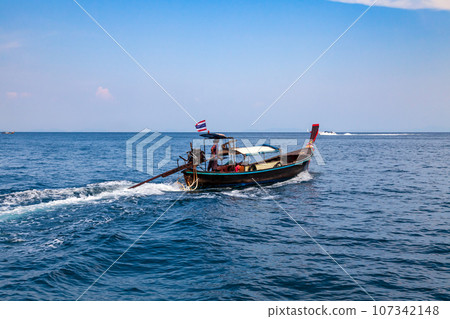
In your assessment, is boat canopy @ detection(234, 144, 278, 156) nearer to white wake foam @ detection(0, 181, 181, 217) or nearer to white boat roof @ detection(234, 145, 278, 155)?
white boat roof @ detection(234, 145, 278, 155)

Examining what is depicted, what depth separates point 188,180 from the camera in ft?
78.0

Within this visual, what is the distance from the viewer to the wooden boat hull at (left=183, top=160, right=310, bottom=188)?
23.6m

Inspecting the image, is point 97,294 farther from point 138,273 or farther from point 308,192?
point 308,192

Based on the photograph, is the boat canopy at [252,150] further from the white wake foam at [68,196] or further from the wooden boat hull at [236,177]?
the white wake foam at [68,196]

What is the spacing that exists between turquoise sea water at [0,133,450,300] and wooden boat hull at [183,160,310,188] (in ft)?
3.05

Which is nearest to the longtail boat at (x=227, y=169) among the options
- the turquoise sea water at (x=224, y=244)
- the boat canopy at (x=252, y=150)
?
the boat canopy at (x=252, y=150)

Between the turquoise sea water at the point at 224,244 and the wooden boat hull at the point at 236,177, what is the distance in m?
0.93

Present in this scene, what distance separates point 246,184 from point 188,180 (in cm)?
468

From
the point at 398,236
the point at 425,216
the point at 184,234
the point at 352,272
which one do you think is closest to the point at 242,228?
the point at 184,234

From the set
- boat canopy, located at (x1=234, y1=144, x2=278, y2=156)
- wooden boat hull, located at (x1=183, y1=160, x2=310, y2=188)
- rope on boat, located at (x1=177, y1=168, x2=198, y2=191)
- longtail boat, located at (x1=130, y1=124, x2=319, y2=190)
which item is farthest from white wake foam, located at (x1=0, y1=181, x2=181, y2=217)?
boat canopy, located at (x1=234, y1=144, x2=278, y2=156)

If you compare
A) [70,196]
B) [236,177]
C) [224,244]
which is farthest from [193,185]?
[224,244]

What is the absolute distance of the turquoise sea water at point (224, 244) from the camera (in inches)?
360

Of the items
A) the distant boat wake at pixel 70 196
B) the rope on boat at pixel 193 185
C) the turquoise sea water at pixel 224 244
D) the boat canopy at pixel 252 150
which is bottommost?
the turquoise sea water at pixel 224 244

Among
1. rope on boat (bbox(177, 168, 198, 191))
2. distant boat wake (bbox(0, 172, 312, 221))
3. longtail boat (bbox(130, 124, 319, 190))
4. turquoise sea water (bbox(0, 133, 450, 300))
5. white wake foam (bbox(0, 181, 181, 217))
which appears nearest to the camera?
turquoise sea water (bbox(0, 133, 450, 300))
